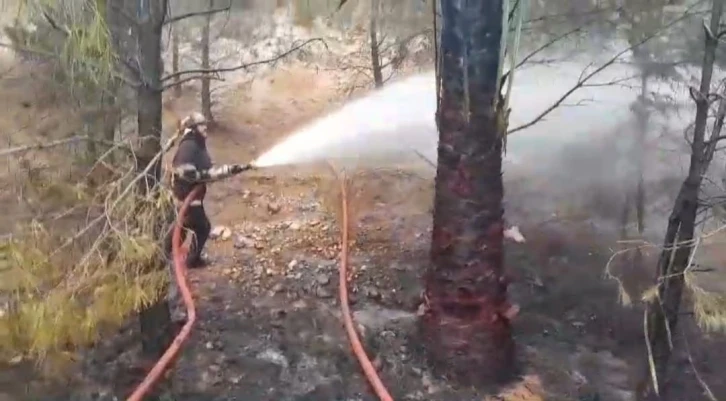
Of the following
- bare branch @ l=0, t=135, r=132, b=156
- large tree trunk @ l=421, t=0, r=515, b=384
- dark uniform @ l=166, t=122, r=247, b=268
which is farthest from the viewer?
dark uniform @ l=166, t=122, r=247, b=268

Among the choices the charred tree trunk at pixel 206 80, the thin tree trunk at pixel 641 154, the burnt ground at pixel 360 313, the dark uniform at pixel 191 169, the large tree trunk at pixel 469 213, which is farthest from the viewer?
the charred tree trunk at pixel 206 80

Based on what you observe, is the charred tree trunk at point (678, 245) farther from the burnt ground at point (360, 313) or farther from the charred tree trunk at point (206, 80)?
the charred tree trunk at point (206, 80)

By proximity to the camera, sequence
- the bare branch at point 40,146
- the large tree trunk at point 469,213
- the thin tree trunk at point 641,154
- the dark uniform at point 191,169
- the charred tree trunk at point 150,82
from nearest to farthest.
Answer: the bare branch at point 40,146
the large tree trunk at point 469,213
the charred tree trunk at point 150,82
the dark uniform at point 191,169
the thin tree trunk at point 641,154

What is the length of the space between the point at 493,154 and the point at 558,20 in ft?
12.6

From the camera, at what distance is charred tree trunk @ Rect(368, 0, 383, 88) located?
1166 cm

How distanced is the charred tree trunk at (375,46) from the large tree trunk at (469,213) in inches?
245

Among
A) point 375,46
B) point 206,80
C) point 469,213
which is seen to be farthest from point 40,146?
point 375,46

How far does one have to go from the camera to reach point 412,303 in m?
7.40

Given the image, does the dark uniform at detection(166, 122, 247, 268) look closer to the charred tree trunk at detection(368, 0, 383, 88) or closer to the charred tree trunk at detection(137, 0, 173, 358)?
the charred tree trunk at detection(137, 0, 173, 358)

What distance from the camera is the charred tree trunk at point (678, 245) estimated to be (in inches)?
215

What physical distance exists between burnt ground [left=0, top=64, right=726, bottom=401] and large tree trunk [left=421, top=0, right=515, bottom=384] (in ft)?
1.06

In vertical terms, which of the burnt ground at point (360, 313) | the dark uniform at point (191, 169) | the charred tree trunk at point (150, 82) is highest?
the charred tree trunk at point (150, 82)

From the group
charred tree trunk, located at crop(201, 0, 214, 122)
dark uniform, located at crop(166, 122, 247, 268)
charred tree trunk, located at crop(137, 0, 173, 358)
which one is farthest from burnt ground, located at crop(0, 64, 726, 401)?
charred tree trunk, located at crop(201, 0, 214, 122)

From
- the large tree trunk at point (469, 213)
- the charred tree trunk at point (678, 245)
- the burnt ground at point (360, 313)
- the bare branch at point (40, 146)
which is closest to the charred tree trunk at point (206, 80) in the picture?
the burnt ground at point (360, 313)
